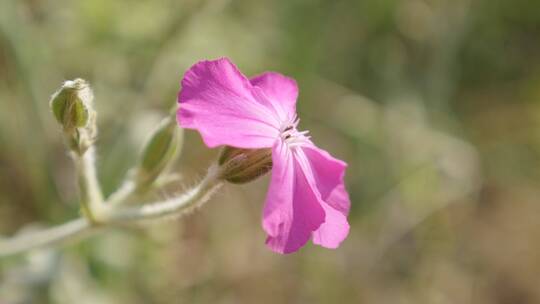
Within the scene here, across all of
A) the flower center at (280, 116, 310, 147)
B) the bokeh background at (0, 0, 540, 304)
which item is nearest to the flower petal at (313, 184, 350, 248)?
the flower center at (280, 116, 310, 147)

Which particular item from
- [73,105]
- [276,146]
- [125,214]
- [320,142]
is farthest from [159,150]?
[320,142]

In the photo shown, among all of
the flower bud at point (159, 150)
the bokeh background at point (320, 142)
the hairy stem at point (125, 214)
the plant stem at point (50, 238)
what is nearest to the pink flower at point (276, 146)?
the hairy stem at point (125, 214)

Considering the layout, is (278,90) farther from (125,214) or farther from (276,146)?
(125,214)

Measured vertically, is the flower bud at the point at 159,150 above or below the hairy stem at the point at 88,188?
above

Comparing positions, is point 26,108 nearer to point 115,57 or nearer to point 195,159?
point 115,57

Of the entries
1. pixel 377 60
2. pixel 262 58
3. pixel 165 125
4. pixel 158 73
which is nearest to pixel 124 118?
pixel 158 73

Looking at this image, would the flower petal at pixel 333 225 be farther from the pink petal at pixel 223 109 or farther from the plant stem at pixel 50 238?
the plant stem at pixel 50 238
